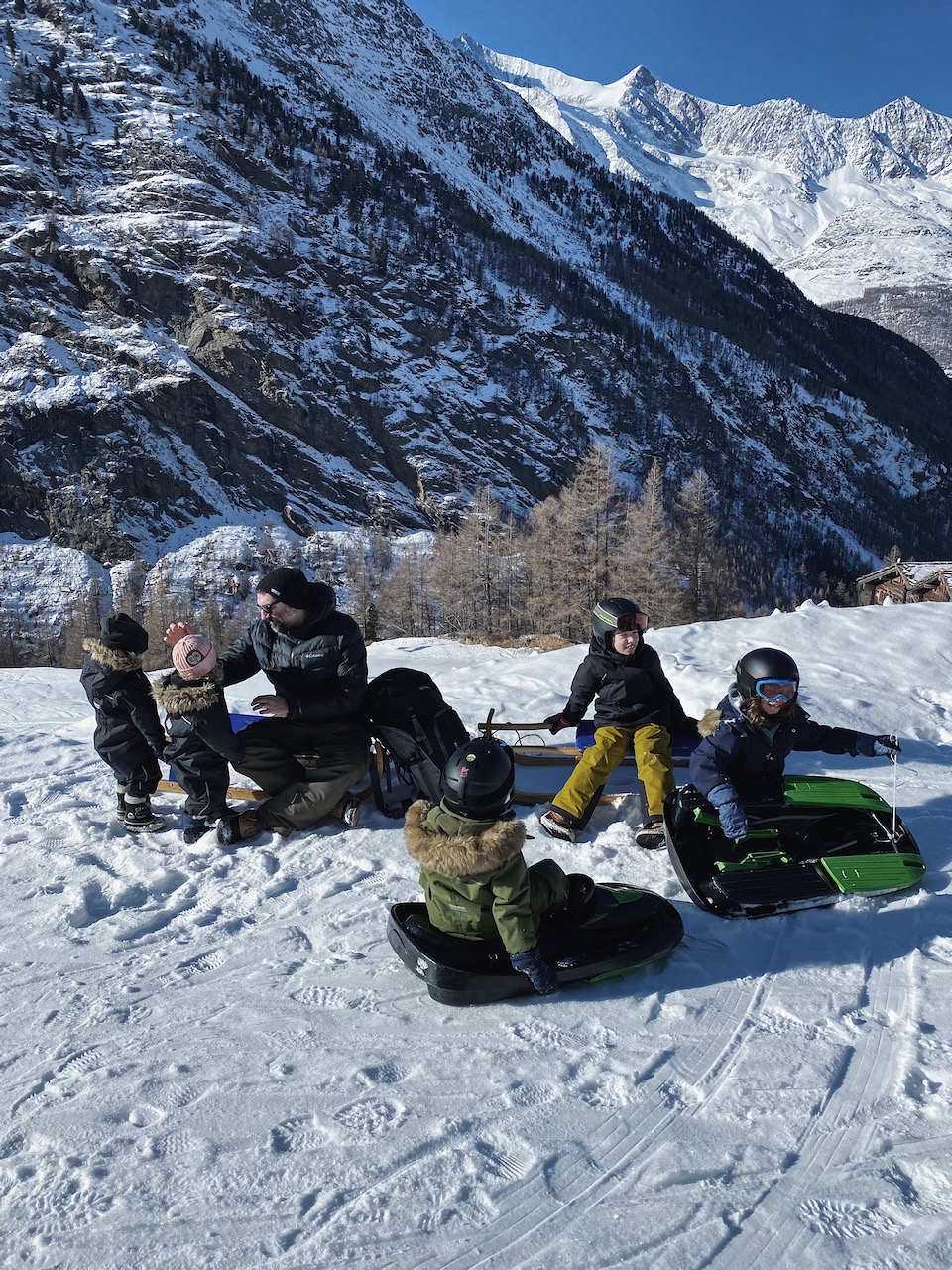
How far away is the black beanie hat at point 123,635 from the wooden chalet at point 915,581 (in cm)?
2832

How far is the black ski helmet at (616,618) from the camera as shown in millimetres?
5504

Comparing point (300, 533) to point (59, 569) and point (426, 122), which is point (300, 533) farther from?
point (426, 122)

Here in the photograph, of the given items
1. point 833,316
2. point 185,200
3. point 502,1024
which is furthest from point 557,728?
point 833,316

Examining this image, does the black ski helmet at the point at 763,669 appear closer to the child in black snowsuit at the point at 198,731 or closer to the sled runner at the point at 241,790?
the sled runner at the point at 241,790

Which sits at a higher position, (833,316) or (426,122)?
(426,122)

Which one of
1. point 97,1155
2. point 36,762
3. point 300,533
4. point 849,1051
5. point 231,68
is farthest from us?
point 231,68

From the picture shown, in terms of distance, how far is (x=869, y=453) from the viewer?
139625mm

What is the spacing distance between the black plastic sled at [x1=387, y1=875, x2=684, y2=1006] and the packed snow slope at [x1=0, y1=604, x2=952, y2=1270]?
5.1 inches

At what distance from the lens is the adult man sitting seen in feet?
17.6

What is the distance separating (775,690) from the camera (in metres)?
4.54

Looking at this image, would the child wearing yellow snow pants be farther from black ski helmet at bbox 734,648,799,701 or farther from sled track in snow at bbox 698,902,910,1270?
sled track in snow at bbox 698,902,910,1270

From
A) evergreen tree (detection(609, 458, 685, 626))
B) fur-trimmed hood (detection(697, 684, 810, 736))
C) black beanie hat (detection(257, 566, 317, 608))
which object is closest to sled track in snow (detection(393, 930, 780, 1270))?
fur-trimmed hood (detection(697, 684, 810, 736))

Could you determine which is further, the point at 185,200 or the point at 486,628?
the point at 185,200

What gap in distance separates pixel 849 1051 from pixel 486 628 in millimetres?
47879
